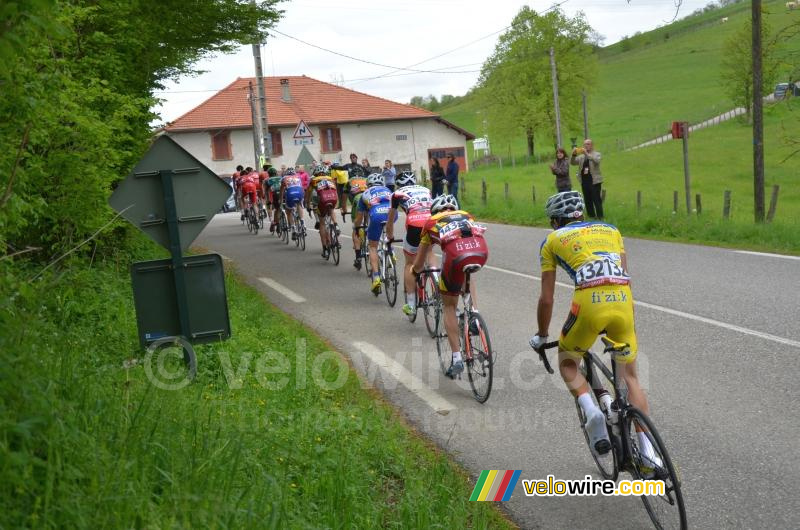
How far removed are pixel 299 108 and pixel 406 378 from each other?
201 ft

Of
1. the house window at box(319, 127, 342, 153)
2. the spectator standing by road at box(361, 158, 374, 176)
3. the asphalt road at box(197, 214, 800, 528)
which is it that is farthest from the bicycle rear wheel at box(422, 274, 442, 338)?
the house window at box(319, 127, 342, 153)

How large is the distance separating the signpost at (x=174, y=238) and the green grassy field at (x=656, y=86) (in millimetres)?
60986

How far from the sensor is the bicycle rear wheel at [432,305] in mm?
9477

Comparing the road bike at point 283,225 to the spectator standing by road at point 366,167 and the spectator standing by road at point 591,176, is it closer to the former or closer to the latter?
the spectator standing by road at point 366,167

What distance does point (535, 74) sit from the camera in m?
77.4

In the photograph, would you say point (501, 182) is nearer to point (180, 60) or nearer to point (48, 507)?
point (180, 60)

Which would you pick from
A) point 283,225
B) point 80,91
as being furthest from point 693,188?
point 80,91

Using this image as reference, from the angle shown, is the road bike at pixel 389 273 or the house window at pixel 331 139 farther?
the house window at pixel 331 139

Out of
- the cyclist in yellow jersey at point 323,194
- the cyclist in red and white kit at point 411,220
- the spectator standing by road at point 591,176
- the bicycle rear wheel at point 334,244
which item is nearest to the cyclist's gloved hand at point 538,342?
the cyclist in red and white kit at point 411,220

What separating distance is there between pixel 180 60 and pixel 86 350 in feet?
42.6

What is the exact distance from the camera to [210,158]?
63.8 metres

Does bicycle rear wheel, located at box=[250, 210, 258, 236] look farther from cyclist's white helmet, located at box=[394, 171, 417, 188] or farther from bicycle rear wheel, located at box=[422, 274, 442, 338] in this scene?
bicycle rear wheel, located at box=[422, 274, 442, 338]

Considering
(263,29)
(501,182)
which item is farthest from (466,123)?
(263,29)

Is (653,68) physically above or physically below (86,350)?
above
